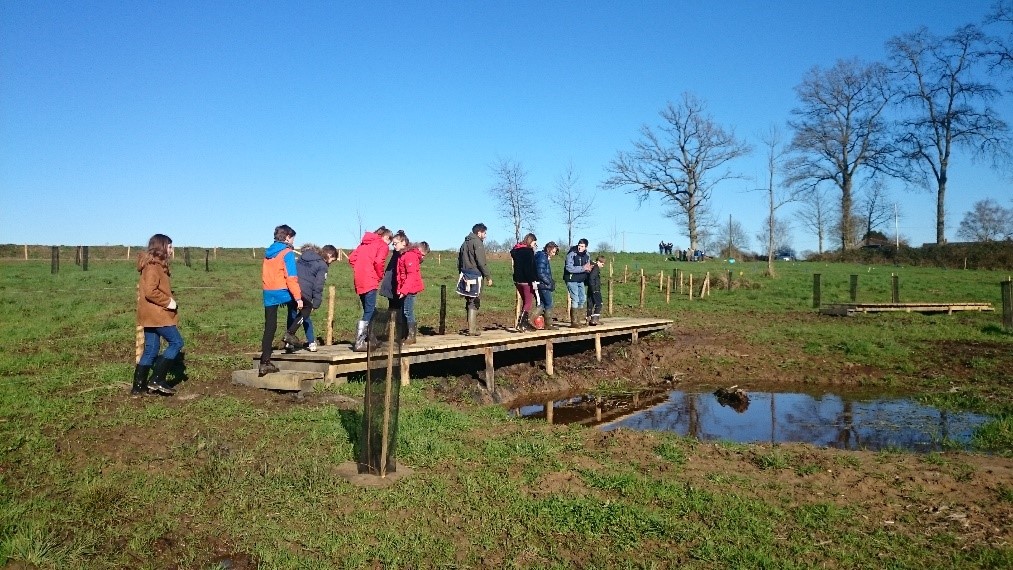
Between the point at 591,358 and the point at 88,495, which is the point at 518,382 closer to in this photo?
the point at 591,358

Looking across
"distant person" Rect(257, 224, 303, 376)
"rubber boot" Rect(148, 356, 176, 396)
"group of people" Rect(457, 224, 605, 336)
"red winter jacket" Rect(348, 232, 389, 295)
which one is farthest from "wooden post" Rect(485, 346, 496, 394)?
"rubber boot" Rect(148, 356, 176, 396)

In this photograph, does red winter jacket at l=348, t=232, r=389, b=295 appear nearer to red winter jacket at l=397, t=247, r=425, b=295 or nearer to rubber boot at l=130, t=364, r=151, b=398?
red winter jacket at l=397, t=247, r=425, b=295

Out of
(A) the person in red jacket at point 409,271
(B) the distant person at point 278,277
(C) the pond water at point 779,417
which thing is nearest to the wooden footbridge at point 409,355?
(B) the distant person at point 278,277

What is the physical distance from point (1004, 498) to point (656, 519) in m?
3.19

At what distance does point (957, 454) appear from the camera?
7.39 m

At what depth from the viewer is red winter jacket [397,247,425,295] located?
952 cm

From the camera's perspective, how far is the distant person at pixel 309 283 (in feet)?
30.2

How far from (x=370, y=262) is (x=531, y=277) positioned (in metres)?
3.75

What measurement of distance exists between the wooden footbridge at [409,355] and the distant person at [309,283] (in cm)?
28

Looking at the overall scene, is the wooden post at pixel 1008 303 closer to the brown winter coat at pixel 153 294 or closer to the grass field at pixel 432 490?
the grass field at pixel 432 490

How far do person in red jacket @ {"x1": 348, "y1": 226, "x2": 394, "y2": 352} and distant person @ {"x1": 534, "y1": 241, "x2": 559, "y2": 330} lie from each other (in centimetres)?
351

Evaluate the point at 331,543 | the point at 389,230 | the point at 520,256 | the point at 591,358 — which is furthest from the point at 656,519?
the point at 591,358

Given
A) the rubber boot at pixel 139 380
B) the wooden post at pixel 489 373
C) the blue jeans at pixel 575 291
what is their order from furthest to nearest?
the blue jeans at pixel 575 291
the wooden post at pixel 489 373
the rubber boot at pixel 139 380

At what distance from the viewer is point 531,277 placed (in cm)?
1215
